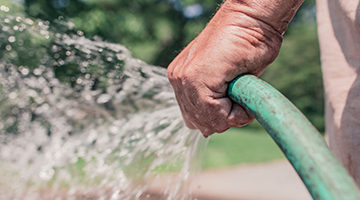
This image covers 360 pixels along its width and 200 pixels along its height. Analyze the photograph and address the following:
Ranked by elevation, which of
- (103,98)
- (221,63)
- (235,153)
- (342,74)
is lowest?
(235,153)

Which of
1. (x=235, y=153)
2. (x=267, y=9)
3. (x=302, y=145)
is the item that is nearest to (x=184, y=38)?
(x=235, y=153)

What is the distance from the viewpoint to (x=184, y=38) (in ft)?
57.7

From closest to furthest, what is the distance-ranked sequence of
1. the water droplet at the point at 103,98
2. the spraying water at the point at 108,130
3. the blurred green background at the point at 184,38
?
the spraying water at the point at 108,130 < the water droplet at the point at 103,98 < the blurred green background at the point at 184,38

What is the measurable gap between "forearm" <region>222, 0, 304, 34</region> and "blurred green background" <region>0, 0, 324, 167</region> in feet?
5.33

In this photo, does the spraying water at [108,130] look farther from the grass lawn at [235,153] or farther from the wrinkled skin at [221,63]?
the grass lawn at [235,153]

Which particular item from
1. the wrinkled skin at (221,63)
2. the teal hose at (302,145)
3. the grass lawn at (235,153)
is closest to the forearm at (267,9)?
the wrinkled skin at (221,63)

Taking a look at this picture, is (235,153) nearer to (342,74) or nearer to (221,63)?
(342,74)

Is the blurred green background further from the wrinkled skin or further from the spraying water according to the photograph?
the wrinkled skin

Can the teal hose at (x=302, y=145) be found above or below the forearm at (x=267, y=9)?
below

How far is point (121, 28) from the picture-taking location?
40.1 feet

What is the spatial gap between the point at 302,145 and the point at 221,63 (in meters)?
0.37

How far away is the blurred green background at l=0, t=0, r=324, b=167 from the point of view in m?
10.7

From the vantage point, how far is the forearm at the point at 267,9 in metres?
1.25

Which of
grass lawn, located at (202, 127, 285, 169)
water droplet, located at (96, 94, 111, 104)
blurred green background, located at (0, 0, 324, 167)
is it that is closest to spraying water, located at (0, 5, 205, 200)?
water droplet, located at (96, 94, 111, 104)
